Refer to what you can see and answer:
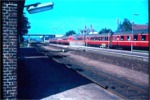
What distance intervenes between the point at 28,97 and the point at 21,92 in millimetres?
941

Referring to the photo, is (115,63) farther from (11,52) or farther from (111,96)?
(11,52)

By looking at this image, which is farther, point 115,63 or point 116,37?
point 116,37

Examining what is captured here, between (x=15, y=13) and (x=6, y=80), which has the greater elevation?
(x=15, y=13)

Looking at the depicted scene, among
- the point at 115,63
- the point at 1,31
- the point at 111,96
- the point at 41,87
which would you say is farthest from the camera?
the point at 115,63

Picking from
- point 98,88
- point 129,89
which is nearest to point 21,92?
point 98,88

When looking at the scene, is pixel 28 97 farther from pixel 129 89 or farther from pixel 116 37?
pixel 116 37

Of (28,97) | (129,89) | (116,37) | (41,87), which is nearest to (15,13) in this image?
(28,97)

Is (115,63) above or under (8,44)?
under

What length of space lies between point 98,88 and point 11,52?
219 inches

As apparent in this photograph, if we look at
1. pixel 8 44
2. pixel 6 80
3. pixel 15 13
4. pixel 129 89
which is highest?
pixel 15 13

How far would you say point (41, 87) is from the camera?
472 inches

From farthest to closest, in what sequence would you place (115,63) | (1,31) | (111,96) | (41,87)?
(115,63)
(41,87)
(111,96)
(1,31)

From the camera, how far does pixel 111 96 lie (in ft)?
34.3

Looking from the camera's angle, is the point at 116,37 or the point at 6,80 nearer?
the point at 6,80
